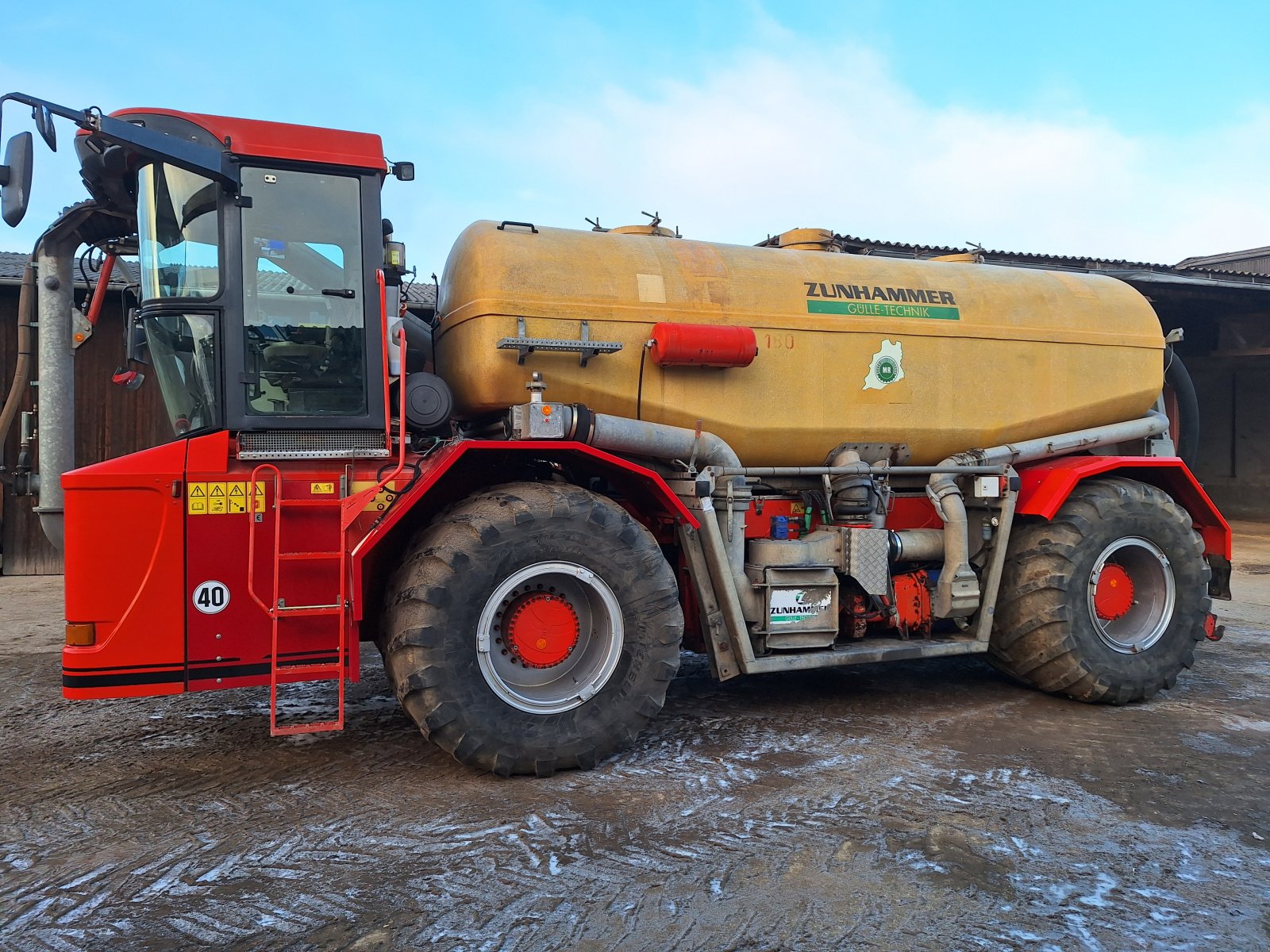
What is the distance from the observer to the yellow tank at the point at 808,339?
16.0ft

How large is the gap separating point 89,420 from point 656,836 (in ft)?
33.8

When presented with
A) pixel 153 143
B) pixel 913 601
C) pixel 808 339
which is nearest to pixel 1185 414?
pixel 913 601

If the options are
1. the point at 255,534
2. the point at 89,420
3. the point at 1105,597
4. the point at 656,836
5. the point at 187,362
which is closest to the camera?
the point at 656,836

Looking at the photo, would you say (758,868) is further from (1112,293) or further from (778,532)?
(1112,293)

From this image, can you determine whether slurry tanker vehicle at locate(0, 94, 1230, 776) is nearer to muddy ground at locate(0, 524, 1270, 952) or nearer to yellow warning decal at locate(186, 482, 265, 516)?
yellow warning decal at locate(186, 482, 265, 516)

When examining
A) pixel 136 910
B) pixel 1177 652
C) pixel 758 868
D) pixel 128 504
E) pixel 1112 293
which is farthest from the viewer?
pixel 1112 293

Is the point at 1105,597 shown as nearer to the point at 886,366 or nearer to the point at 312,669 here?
the point at 886,366

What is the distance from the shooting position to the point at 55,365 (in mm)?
4797

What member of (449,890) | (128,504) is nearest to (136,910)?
(449,890)

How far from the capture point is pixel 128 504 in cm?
402

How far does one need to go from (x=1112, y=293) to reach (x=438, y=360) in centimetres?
466

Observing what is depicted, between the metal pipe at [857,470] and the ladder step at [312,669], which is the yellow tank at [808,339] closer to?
the metal pipe at [857,470]

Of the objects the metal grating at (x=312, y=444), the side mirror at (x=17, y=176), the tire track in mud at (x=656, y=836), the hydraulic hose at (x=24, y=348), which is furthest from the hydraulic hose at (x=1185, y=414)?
the hydraulic hose at (x=24, y=348)

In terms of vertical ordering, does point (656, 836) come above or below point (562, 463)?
below
